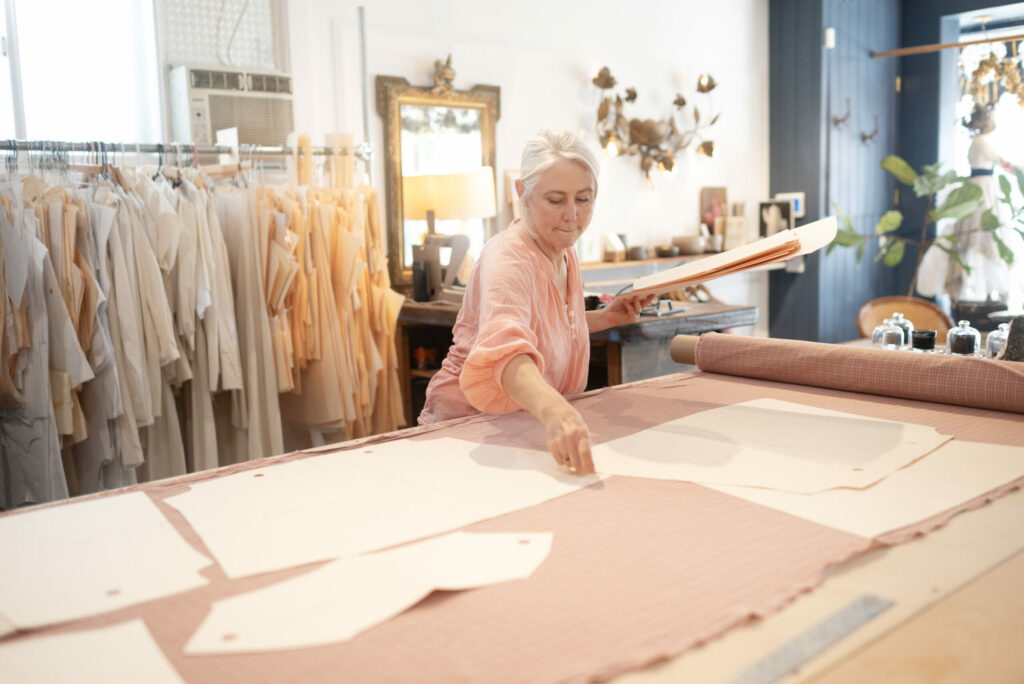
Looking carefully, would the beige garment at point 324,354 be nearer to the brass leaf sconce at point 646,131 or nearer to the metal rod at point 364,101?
the metal rod at point 364,101

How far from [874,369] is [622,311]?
656 mm

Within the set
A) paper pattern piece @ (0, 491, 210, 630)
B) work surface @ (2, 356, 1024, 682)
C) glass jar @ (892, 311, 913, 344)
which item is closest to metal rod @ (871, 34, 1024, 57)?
glass jar @ (892, 311, 913, 344)

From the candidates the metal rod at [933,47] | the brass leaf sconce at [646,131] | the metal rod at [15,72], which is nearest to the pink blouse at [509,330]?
the metal rod at [15,72]

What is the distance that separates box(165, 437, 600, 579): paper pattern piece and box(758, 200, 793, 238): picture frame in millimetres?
5633

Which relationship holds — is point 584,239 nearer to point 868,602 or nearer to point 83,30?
point 83,30

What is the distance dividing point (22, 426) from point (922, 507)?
8.50ft

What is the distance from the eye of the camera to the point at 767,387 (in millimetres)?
2039

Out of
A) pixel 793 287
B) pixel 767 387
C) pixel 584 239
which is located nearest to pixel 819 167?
pixel 793 287

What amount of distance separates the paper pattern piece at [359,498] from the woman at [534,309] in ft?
0.40

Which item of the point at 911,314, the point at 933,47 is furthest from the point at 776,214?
the point at 911,314

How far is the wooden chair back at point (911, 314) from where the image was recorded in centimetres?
408

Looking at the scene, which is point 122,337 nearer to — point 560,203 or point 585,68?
point 560,203

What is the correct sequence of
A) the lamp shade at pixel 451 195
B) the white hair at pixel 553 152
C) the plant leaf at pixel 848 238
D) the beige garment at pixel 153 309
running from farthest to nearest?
the plant leaf at pixel 848 238, the lamp shade at pixel 451 195, the beige garment at pixel 153 309, the white hair at pixel 553 152

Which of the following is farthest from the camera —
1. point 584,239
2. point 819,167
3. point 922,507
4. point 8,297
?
point 819,167
